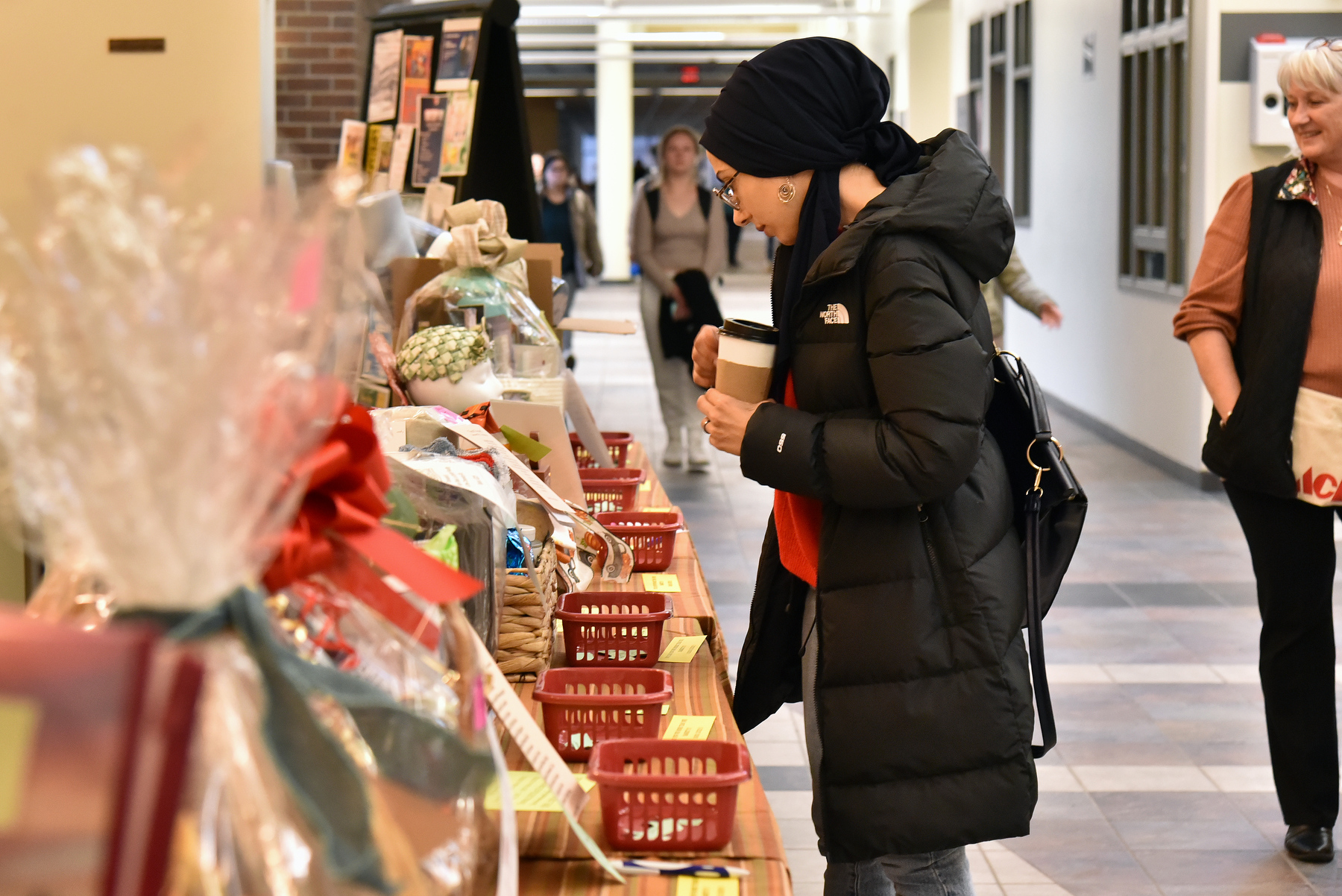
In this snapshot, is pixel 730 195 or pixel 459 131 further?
pixel 459 131


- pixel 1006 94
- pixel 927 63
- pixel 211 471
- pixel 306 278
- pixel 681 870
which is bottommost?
pixel 681 870

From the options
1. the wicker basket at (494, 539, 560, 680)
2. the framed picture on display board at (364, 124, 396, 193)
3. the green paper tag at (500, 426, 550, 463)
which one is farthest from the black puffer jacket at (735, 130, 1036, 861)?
the framed picture on display board at (364, 124, 396, 193)

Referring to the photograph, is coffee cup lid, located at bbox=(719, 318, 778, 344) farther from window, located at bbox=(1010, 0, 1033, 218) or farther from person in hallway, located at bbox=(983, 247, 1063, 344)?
window, located at bbox=(1010, 0, 1033, 218)

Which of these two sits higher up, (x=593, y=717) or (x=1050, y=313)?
(x=1050, y=313)

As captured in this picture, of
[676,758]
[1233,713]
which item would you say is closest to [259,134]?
[1233,713]

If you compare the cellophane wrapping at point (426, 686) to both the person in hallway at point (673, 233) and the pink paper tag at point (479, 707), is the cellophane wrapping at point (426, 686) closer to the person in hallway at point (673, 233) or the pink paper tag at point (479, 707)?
the pink paper tag at point (479, 707)

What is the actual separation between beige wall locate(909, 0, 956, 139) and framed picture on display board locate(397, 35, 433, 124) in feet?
34.2

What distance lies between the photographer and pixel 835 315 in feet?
5.20

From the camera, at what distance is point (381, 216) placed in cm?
296

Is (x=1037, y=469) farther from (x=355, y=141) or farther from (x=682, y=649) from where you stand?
(x=355, y=141)

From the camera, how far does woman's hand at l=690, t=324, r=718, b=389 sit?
6.22 ft

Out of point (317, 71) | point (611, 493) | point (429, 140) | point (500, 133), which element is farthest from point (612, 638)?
point (317, 71)

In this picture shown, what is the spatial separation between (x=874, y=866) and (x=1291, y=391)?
1316mm

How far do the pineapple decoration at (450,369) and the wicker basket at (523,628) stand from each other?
2.12 ft
